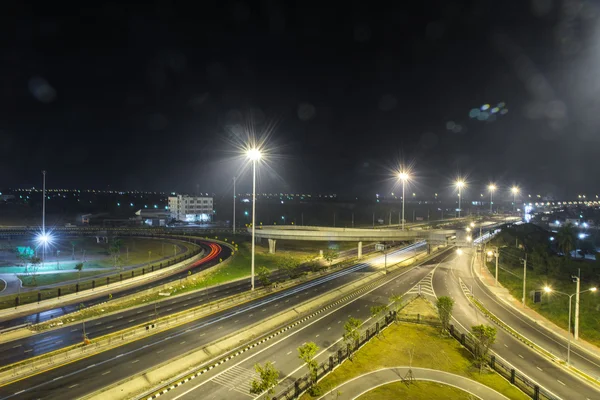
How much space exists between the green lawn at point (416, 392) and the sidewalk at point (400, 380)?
46 centimetres

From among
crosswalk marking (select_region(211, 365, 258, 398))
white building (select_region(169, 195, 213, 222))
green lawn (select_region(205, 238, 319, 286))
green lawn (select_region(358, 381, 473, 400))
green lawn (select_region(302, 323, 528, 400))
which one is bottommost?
green lawn (select_region(302, 323, 528, 400))

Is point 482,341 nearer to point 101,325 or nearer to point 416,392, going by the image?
point 416,392

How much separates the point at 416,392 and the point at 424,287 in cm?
3144

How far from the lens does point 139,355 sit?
1022 inches

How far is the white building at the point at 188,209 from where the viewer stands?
495 feet

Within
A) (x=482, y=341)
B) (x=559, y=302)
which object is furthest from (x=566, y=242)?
(x=482, y=341)

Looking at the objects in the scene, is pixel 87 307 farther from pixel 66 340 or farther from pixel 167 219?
pixel 167 219

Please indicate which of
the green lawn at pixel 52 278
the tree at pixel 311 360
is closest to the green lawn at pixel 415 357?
the tree at pixel 311 360

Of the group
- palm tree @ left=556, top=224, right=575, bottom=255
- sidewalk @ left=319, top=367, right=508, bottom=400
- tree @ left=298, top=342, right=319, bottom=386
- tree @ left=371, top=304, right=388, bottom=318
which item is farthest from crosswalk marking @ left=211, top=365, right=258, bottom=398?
palm tree @ left=556, top=224, right=575, bottom=255

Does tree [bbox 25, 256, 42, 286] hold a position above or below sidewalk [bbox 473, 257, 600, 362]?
above

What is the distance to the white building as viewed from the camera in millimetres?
150750

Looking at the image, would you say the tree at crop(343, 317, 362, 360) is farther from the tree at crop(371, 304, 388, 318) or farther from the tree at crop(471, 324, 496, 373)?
the tree at crop(471, 324, 496, 373)

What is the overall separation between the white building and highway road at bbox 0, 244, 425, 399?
11765cm

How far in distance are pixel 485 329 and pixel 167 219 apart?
13554cm
